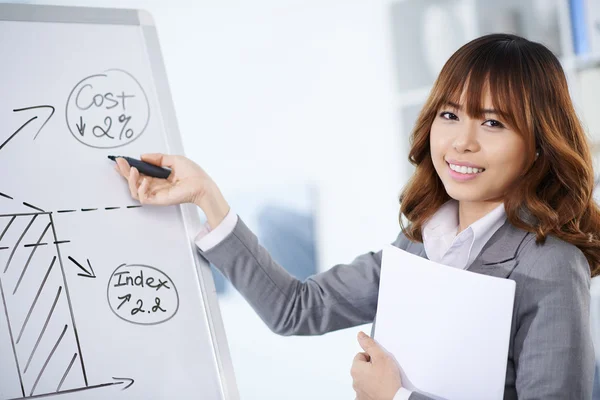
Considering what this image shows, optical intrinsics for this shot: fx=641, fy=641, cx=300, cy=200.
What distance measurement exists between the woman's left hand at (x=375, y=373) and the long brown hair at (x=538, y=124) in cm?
31

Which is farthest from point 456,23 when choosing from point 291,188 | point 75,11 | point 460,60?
point 75,11

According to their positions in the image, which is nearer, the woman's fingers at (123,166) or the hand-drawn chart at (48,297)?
the hand-drawn chart at (48,297)

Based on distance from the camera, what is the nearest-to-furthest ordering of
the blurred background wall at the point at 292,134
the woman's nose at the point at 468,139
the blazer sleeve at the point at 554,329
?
1. the blazer sleeve at the point at 554,329
2. the woman's nose at the point at 468,139
3. the blurred background wall at the point at 292,134

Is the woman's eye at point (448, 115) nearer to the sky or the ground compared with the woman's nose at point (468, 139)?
nearer to the sky

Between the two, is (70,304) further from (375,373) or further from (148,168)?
Answer: (375,373)

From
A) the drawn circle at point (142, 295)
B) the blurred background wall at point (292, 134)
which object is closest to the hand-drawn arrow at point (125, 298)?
the drawn circle at point (142, 295)

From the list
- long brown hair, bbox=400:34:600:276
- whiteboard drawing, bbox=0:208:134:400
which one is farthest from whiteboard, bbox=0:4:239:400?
long brown hair, bbox=400:34:600:276

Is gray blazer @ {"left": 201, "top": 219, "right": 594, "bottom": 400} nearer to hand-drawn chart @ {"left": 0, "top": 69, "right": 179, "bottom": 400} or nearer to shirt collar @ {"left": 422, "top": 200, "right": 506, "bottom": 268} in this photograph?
shirt collar @ {"left": 422, "top": 200, "right": 506, "bottom": 268}

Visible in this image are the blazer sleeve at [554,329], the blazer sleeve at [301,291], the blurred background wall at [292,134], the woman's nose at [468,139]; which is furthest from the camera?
the blurred background wall at [292,134]

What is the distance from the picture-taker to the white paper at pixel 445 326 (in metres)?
0.95

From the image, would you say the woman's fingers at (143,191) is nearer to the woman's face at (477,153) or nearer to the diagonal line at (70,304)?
the diagonal line at (70,304)

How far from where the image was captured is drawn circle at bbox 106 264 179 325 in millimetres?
1059

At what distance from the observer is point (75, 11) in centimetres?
112

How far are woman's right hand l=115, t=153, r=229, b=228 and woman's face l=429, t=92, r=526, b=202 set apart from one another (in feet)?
1.36
